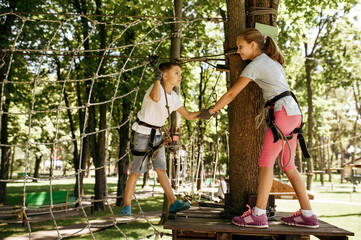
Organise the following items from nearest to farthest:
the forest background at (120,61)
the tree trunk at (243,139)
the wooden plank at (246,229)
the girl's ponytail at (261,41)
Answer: the wooden plank at (246,229)
the girl's ponytail at (261,41)
the tree trunk at (243,139)
the forest background at (120,61)

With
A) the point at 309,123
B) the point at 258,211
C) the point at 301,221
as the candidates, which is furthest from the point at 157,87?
the point at 309,123

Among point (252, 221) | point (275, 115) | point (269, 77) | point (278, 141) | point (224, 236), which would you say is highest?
point (269, 77)

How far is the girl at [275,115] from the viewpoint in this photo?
2.58 metres

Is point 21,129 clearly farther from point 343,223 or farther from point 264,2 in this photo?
point 264,2

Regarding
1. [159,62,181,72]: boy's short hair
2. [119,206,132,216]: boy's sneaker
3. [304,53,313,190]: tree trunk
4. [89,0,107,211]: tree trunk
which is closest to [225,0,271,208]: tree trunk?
[159,62,181,72]: boy's short hair

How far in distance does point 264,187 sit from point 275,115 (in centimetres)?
60

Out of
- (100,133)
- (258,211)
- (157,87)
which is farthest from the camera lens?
(100,133)

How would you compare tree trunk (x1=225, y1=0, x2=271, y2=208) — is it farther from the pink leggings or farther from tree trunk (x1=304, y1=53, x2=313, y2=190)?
tree trunk (x1=304, y1=53, x2=313, y2=190)

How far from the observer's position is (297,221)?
102 inches

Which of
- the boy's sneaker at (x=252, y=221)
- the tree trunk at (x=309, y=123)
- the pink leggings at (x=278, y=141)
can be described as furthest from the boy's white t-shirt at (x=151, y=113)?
the tree trunk at (x=309, y=123)

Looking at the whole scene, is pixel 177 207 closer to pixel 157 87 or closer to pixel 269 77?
pixel 157 87

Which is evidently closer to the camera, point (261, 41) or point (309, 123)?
point (261, 41)

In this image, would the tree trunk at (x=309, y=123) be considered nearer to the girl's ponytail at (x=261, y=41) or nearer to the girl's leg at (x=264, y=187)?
the girl's ponytail at (x=261, y=41)

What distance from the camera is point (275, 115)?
2.68 metres
